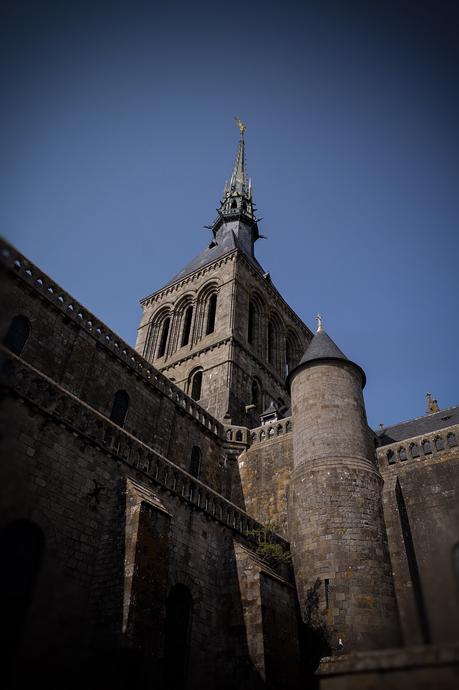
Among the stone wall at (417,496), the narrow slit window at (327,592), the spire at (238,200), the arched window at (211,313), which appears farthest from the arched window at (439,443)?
the spire at (238,200)

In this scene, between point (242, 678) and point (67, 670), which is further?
point (242, 678)

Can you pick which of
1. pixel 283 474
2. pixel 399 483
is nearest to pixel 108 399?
pixel 283 474

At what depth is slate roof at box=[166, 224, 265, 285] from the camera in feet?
113

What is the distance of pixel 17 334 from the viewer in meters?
15.0

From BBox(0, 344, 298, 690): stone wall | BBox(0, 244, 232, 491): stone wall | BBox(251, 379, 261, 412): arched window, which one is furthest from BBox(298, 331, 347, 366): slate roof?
BBox(251, 379, 261, 412): arched window

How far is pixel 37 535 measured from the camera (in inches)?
380

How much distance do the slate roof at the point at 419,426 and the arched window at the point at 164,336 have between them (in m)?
14.5

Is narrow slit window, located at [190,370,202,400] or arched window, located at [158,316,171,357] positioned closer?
narrow slit window, located at [190,370,202,400]

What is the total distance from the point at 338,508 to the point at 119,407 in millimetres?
7686

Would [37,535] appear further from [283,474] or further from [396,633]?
[283,474]

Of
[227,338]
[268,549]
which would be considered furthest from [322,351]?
[227,338]

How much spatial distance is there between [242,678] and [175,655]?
155 cm

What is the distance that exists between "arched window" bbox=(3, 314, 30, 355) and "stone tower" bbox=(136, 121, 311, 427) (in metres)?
10.7

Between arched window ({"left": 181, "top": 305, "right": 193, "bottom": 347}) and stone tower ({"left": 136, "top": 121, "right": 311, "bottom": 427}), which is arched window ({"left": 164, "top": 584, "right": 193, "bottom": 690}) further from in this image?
arched window ({"left": 181, "top": 305, "right": 193, "bottom": 347})
